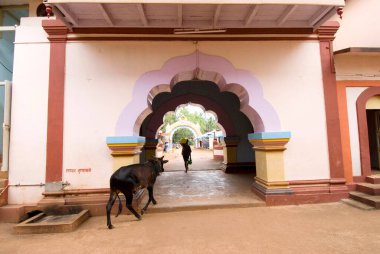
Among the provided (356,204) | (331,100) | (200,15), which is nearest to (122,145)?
(200,15)

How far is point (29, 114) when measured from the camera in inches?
175

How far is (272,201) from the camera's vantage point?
4.52m

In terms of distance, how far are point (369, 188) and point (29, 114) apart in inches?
261

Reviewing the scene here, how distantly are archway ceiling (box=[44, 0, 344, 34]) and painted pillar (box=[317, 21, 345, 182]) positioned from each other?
0.38 meters

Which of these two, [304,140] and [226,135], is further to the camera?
[226,135]

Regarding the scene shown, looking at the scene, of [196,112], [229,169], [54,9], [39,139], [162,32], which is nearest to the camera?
[54,9]

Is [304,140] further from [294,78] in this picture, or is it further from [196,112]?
[196,112]

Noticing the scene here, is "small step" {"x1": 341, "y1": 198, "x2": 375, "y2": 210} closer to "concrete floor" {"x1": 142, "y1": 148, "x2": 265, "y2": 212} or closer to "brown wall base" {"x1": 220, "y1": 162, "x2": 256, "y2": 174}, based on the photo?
"concrete floor" {"x1": 142, "y1": 148, "x2": 265, "y2": 212}

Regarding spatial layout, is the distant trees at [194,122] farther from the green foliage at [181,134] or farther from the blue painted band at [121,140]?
the blue painted band at [121,140]

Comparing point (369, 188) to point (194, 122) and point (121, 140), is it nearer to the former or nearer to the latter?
point (121, 140)

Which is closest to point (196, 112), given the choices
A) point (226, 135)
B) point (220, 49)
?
point (226, 135)

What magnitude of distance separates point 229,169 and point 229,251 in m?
5.59

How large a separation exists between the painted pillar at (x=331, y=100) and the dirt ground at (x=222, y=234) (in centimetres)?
88

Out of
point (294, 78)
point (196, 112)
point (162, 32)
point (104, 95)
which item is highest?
point (196, 112)
